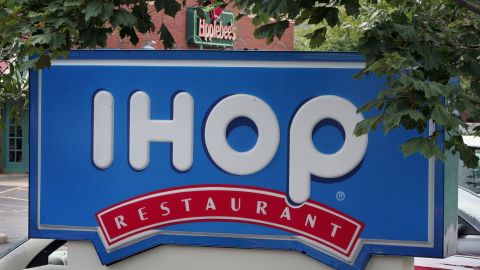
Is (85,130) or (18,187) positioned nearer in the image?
(85,130)

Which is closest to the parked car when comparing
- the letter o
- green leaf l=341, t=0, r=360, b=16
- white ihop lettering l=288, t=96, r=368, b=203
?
white ihop lettering l=288, t=96, r=368, b=203

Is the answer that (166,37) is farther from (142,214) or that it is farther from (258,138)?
(142,214)

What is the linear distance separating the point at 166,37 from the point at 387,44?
5.12 ft

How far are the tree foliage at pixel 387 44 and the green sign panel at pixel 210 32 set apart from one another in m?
24.0

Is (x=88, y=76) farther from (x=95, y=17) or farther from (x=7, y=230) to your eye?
(x=7, y=230)

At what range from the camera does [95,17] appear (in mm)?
3490

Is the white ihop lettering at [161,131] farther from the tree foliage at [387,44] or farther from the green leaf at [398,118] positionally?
the green leaf at [398,118]

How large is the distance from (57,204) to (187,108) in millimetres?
969

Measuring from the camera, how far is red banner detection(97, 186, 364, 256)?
3908 mm

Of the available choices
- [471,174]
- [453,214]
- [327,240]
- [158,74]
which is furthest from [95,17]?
[471,174]

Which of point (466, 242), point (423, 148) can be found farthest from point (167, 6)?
point (466, 242)

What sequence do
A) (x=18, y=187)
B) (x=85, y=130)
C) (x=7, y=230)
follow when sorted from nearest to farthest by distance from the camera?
1. (x=85, y=130)
2. (x=7, y=230)
3. (x=18, y=187)

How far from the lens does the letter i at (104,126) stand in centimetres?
416

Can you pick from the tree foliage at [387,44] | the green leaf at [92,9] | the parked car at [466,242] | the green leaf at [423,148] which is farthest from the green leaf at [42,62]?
the parked car at [466,242]
